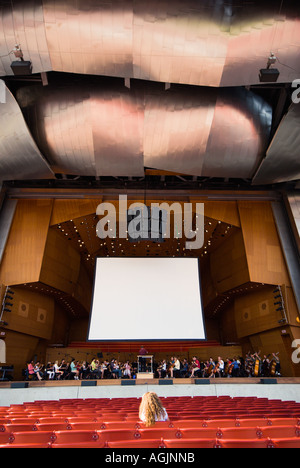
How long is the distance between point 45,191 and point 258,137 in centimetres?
1176

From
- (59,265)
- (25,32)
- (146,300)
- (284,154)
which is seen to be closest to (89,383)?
(146,300)

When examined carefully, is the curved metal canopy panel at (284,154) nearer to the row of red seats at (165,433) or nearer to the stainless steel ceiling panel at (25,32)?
the stainless steel ceiling panel at (25,32)

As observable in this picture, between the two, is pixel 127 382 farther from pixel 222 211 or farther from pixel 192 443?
pixel 222 211

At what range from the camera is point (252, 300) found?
1939cm

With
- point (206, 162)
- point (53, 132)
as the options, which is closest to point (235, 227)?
point (206, 162)

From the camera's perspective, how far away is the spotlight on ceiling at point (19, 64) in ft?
34.0

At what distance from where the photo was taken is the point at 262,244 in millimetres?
17766

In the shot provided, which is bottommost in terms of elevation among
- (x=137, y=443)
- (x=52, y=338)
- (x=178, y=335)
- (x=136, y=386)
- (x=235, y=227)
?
(x=137, y=443)

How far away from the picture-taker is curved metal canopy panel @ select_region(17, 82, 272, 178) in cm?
1300

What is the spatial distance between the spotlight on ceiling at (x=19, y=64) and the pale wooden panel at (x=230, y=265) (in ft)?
44.2

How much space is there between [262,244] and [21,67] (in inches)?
553

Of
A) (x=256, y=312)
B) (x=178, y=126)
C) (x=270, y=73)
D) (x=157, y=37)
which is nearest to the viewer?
(x=157, y=37)

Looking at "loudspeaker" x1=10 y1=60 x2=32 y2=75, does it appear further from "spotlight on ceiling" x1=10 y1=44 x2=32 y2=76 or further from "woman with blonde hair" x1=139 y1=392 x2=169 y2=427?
"woman with blonde hair" x1=139 y1=392 x2=169 y2=427
